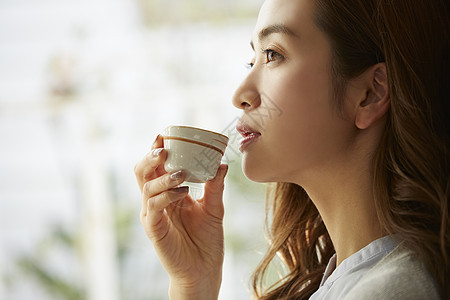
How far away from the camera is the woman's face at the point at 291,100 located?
1257 millimetres

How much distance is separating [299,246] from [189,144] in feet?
1.96

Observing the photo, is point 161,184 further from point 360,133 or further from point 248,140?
point 360,133

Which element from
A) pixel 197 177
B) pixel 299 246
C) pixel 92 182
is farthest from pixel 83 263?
pixel 197 177

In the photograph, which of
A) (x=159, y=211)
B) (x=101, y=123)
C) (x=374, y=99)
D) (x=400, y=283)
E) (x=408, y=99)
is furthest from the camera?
(x=101, y=123)

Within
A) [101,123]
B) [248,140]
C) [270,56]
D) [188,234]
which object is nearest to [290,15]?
[270,56]

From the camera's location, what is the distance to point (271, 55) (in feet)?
4.27

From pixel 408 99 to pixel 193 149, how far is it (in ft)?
1.58

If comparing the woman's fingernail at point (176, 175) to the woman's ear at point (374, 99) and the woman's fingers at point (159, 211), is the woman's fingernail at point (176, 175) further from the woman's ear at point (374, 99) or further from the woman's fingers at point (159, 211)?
the woman's ear at point (374, 99)

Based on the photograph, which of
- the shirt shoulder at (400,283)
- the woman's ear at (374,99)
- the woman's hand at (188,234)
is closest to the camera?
the shirt shoulder at (400,283)

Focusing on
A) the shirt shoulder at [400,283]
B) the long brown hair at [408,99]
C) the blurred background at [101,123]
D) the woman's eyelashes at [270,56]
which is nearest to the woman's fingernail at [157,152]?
the woman's eyelashes at [270,56]

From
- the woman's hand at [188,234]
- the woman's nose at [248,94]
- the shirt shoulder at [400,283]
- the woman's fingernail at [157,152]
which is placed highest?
the woman's nose at [248,94]

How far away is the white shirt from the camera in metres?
1.19

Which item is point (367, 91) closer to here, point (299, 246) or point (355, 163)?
point (355, 163)

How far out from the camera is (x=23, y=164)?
3.98m
